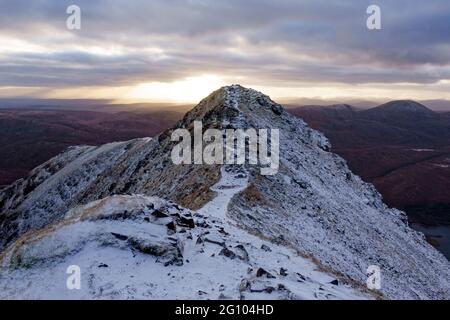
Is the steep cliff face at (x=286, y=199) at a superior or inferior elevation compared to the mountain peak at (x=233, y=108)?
inferior

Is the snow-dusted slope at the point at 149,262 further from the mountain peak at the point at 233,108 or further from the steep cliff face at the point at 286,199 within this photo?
the mountain peak at the point at 233,108

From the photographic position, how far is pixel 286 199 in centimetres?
3456

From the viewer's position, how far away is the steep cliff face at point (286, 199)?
95.9 feet

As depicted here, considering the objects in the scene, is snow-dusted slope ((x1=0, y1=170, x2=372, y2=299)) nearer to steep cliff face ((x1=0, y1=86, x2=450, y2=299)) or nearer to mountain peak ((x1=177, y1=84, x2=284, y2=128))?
steep cliff face ((x1=0, y1=86, x2=450, y2=299))

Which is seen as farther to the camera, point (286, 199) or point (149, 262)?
point (286, 199)

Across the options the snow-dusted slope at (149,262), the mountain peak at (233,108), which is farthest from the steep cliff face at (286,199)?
the snow-dusted slope at (149,262)

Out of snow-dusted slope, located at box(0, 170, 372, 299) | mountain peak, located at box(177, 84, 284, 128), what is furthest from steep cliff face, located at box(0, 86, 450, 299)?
snow-dusted slope, located at box(0, 170, 372, 299)

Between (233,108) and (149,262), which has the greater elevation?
(233,108)

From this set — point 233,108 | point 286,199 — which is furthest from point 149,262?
point 233,108

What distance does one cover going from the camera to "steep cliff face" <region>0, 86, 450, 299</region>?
29.2 metres

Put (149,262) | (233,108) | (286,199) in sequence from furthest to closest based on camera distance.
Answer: (233,108) → (286,199) → (149,262)

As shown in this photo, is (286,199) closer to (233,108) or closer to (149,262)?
(233,108)

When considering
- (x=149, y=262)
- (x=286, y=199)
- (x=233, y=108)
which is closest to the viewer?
(x=149, y=262)
